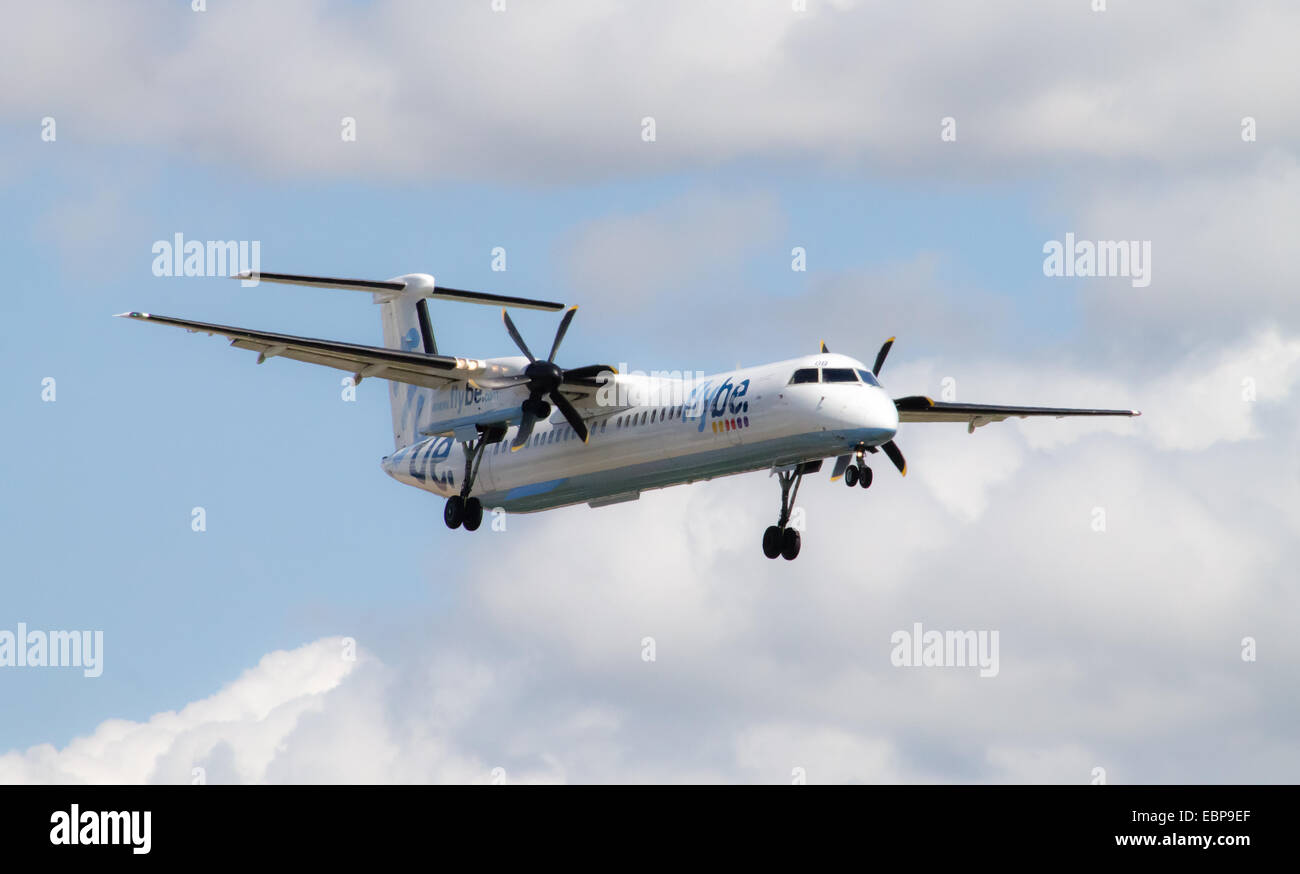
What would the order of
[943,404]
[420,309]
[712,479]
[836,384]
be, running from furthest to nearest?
[420,309] → [943,404] → [712,479] → [836,384]

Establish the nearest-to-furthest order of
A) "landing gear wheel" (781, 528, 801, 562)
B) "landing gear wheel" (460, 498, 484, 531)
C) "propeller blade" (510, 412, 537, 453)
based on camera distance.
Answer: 1. "landing gear wheel" (781, 528, 801, 562)
2. "propeller blade" (510, 412, 537, 453)
3. "landing gear wheel" (460, 498, 484, 531)

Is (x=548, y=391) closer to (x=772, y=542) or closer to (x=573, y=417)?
(x=573, y=417)

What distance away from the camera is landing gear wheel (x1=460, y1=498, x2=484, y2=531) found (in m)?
47.1

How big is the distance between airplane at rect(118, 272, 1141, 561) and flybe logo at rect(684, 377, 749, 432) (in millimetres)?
38

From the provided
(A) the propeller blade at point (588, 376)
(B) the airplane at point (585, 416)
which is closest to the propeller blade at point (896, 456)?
(B) the airplane at point (585, 416)

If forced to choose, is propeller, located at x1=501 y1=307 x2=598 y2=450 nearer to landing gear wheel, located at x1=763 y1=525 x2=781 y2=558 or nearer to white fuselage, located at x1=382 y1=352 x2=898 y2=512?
white fuselage, located at x1=382 y1=352 x2=898 y2=512

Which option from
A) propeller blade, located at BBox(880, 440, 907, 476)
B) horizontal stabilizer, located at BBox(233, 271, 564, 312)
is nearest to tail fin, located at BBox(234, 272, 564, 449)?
horizontal stabilizer, located at BBox(233, 271, 564, 312)

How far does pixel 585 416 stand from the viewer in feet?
148

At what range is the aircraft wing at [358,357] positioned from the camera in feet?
138
